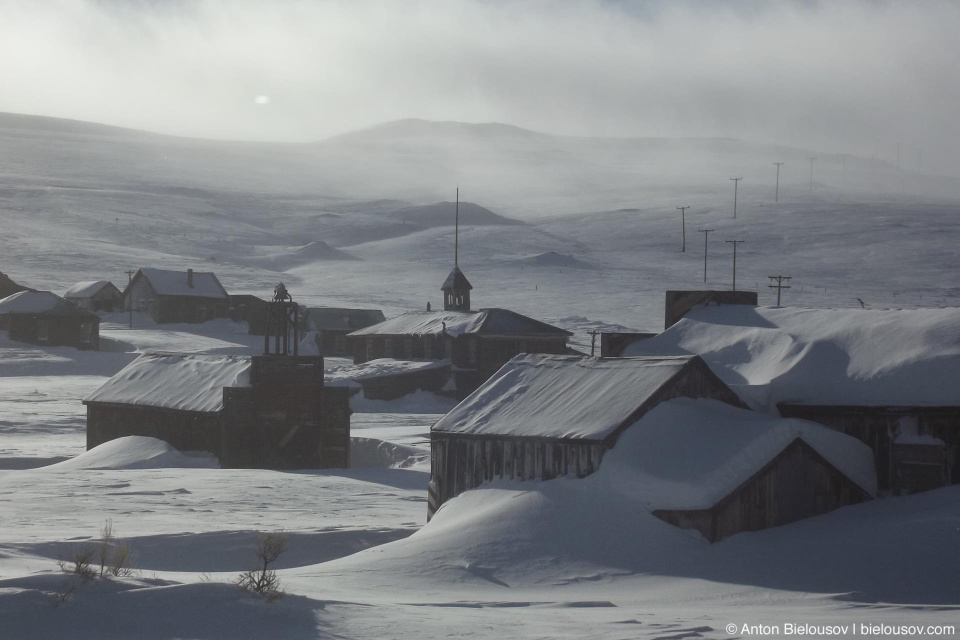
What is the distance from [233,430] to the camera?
3356 cm

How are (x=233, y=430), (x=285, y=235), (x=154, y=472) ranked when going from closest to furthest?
(x=154, y=472), (x=233, y=430), (x=285, y=235)

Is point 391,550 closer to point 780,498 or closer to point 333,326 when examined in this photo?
point 780,498

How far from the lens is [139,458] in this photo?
1340 inches

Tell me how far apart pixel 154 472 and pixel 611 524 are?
15736mm

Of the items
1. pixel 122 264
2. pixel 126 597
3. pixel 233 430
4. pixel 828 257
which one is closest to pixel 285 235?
pixel 122 264

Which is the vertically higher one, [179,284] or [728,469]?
[179,284]

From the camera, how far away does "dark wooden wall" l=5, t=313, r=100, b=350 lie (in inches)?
2699

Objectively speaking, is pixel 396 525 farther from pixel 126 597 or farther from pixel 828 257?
pixel 828 257

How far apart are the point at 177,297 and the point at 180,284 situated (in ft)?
4.59

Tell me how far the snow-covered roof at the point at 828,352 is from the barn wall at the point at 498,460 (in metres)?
4.97

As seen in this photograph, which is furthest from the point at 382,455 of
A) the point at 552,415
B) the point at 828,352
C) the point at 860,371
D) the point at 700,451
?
the point at 700,451

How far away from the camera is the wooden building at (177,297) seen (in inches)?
3246

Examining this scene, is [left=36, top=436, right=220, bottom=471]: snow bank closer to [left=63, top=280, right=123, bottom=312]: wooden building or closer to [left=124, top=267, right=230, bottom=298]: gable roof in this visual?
[left=124, top=267, right=230, bottom=298]: gable roof

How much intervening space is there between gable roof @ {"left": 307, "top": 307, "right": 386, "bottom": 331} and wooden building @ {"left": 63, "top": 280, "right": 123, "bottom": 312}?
52.9 feet
